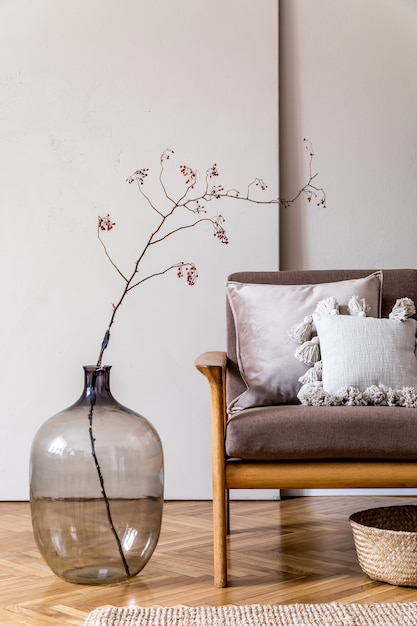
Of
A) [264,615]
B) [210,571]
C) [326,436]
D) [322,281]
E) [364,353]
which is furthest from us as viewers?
[322,281]

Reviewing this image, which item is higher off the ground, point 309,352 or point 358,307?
Result: point 358,307

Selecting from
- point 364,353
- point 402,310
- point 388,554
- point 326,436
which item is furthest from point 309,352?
point 388,554

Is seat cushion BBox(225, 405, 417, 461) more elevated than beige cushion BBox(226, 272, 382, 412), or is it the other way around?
beige cushion BBox(226, 272, 382, 412)

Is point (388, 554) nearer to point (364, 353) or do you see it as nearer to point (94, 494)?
point (364, 353)

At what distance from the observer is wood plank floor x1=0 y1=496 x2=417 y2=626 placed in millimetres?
1983

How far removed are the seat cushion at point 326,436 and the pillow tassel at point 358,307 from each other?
52 centimetres

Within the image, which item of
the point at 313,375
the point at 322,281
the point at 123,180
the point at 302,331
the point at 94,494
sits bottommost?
the point at 94,494

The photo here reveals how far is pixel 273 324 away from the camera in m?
2.55

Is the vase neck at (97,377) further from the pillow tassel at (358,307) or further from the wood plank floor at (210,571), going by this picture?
the pillow tassel at (358,307)

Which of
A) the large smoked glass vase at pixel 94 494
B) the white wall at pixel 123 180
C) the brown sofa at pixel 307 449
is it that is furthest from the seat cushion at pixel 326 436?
the white wall at pixel 123 180

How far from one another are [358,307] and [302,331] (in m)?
0.20

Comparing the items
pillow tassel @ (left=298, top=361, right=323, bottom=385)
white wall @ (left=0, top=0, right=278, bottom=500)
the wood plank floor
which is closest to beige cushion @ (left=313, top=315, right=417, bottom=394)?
pillow tassel @ (left=298, top=361, right=323, bottom=385)

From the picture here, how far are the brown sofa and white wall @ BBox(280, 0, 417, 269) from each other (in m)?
1.37

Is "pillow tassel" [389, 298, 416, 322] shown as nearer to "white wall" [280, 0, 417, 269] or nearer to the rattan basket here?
the rattan basket
